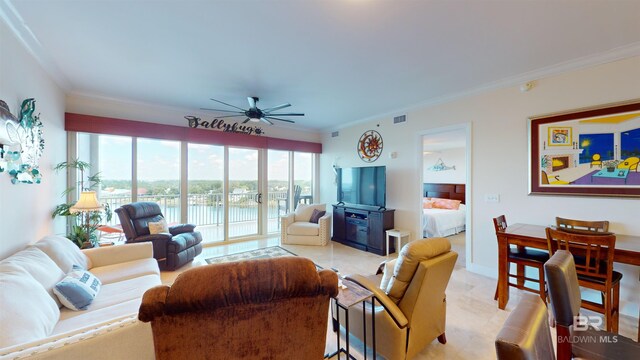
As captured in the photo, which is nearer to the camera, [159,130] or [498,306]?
[498,306]

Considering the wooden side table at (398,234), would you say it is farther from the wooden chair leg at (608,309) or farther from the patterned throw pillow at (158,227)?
the patterned throw pillow at (158,227)

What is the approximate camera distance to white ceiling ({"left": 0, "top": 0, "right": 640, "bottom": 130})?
1884 mm

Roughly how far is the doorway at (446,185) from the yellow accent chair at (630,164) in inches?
62.2

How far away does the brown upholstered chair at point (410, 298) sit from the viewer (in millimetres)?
1590

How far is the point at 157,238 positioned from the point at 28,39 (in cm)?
247

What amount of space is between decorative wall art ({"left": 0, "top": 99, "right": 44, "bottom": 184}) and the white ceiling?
74cm

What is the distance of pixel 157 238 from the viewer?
336 centimetres

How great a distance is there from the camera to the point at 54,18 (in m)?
2.02

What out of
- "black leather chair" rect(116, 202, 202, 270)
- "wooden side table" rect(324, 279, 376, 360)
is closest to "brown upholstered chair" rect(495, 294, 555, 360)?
"wooden side table" rect(324, 279, 376, 360)

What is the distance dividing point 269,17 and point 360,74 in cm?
142

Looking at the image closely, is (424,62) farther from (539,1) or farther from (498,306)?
(498,306)

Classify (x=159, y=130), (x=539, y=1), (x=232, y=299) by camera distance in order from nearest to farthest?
(x=232, y=299) → (x=539, y=1) → (x=159, y=130)

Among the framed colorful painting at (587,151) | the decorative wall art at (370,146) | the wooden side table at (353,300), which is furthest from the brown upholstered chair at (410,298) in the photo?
the decorative wall art at (370,146)

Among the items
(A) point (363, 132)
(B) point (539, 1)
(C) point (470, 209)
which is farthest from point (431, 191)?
(B) point (539, 1)
